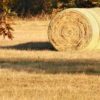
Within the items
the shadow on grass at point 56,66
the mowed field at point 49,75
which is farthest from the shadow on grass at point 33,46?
the shadow on grass at point 56,66

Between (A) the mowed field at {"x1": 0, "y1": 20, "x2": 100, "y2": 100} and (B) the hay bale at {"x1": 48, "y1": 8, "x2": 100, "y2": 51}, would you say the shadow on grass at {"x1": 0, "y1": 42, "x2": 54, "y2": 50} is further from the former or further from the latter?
(A) the mowed field at {"x1": 0, "y1": 20, "x2": 100, "y2": 100}

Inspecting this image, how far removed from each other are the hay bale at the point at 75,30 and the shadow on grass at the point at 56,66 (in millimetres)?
3587

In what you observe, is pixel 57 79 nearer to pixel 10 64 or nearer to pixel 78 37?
pixel 10 64

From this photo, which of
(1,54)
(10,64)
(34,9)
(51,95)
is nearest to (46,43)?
(1,54)

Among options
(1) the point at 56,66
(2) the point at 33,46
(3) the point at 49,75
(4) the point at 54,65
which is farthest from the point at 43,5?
(3) the point at 49,75

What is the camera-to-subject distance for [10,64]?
1554cm

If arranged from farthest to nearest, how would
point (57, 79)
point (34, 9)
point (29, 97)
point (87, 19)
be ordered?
point (34, 9) → point (87, 19) → point (57, 79) → point (29, 97)

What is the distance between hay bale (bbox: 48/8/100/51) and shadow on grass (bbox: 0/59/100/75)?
11.8 ft

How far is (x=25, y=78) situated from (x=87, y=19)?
773 cm

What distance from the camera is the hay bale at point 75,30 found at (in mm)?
20109

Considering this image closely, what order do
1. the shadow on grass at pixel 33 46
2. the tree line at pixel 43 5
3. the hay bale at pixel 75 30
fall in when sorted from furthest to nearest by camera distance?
the tree line at pixel 43 5 < the shadow on grass at pixel 33 46 < the hay bale at pixel 75 30

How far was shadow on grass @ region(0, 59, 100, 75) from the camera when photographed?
14047 mm

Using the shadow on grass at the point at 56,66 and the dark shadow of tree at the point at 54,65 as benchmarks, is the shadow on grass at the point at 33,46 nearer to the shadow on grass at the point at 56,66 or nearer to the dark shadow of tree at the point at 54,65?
the dark shadow of tree at the point at 54,65

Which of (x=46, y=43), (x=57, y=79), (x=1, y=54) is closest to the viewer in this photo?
(x=57, y=79)
